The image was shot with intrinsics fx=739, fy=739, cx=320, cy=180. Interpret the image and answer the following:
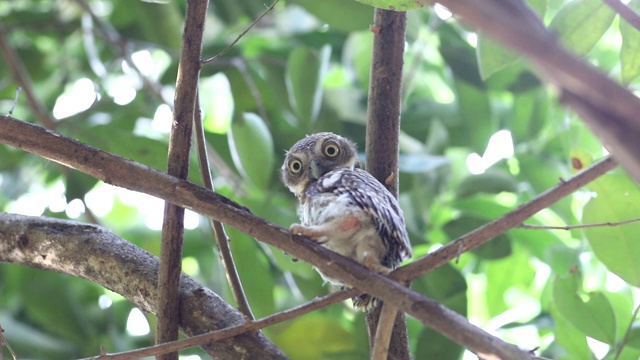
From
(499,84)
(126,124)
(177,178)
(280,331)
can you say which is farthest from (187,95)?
(499,84)

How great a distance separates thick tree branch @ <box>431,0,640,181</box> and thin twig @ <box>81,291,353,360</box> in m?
0.93

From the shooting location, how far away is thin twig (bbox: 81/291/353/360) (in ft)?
5.26

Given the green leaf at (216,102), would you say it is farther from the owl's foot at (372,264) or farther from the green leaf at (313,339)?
the owl's foot at (372,264)

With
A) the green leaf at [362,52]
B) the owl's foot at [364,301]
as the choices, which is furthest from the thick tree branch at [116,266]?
the green leaf at [362,52]

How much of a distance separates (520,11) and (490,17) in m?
→ 0.14

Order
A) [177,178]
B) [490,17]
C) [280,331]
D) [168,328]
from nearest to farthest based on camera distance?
[490,17], [177,178], [168,328], [280,331]

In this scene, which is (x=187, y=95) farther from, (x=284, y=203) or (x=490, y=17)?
(x=284, y=203)

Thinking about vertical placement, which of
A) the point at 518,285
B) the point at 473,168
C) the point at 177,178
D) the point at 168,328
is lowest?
the point at 168,328

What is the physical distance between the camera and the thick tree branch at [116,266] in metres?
1.88

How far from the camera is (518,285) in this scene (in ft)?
12.0

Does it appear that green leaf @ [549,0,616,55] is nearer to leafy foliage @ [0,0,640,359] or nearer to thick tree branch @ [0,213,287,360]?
leafy foliage @ [0,0,640,359]

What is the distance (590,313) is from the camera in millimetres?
2148

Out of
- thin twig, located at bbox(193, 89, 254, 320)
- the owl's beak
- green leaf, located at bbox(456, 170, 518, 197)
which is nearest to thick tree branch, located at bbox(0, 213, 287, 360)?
thin twig, located at bbox(193, 89, 254, 320)

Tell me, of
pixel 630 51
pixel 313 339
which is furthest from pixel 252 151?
pixel 630 51
